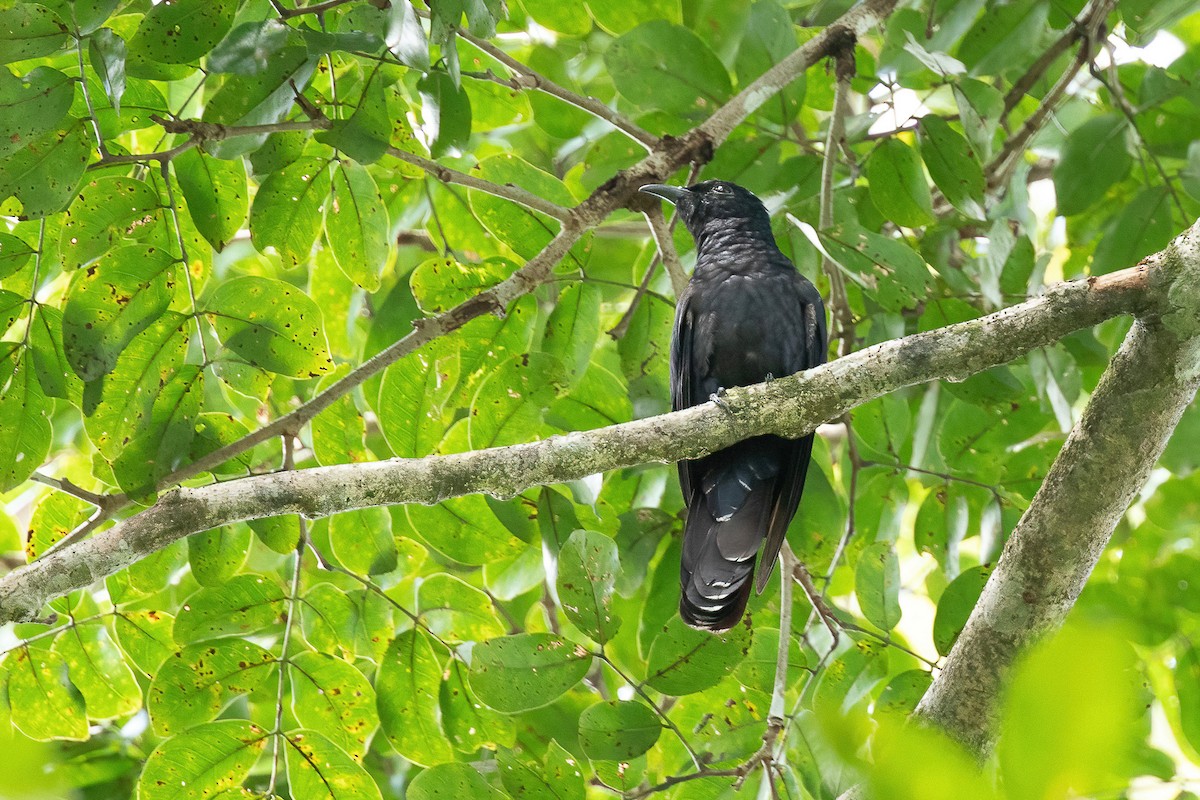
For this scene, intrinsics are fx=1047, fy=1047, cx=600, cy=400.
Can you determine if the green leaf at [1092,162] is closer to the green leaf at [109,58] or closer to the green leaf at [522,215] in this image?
the green leaf at [522,215]

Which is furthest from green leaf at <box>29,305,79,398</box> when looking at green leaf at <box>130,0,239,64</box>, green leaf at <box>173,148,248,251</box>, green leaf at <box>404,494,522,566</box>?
green leaf at <box>404,494,522,566</box>

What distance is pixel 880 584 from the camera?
9.19ft

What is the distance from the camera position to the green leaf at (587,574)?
243cm

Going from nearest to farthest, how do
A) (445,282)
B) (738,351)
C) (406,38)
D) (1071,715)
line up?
(1071,715), (406,38), (445,282), (738,351)

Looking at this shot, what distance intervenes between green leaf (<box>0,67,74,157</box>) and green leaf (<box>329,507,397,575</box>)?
Answer: 124 centimetres

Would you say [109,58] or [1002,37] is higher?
[1002,37]

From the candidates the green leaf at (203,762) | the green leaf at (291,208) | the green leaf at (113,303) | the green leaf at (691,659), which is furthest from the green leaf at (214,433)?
the green leaf at (691,659)

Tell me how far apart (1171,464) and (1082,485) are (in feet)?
4.46

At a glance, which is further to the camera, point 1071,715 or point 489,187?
point 489,187

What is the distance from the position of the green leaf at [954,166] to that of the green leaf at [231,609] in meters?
2.28

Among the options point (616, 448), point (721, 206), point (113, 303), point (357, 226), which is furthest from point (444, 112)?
point (721, 206)

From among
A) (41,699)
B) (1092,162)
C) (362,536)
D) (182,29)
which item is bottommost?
(41,699)

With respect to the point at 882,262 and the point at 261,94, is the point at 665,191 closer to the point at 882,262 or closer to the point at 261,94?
the point at 882,262

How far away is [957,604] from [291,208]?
222cm
